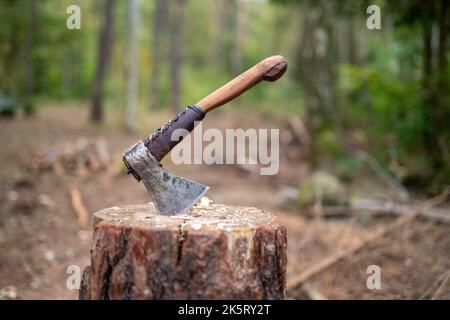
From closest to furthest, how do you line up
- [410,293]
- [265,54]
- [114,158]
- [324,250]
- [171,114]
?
[410,293]
[324,250]
[114,158]
[171,114]
[265,54]

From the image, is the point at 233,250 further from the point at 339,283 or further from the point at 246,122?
the point at 246,122

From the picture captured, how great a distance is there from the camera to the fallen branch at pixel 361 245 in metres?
5.45

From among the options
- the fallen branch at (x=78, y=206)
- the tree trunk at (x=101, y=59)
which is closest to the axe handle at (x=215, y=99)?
the fallen branch at (x=78, y=206)

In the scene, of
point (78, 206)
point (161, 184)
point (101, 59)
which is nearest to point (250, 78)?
point (161, 184)

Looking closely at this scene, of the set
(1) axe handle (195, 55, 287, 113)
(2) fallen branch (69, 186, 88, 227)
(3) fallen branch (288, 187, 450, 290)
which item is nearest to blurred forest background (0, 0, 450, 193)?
(3) fallen branch (288, 187, 450, 290)

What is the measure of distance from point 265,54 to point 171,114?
15825mm

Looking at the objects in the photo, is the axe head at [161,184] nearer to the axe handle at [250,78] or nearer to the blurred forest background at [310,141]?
the axe handle at [250,78]

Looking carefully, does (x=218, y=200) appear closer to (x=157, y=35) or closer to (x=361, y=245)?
(x=361, y=245)

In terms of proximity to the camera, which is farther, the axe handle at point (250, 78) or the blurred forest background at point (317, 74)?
the blurred forest background at point (317, 74)

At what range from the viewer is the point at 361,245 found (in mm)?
6281

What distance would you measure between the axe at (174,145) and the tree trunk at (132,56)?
11844 mm

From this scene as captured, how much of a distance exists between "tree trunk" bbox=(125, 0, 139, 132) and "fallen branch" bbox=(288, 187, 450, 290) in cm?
1004
